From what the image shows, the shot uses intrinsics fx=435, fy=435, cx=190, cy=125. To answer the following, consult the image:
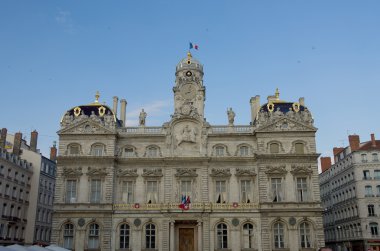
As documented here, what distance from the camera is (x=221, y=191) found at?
51.8 metres

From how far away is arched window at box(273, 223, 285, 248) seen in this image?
49.4m

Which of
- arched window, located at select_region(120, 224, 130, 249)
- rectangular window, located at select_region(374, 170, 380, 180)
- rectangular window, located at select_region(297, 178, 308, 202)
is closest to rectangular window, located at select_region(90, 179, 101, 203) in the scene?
arched window, located at select_region(120, 224, 130, 249)

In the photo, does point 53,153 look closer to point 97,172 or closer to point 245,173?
point 97,172

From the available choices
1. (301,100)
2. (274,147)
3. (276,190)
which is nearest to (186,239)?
(276,190)

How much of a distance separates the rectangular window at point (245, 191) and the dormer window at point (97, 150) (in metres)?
17.4

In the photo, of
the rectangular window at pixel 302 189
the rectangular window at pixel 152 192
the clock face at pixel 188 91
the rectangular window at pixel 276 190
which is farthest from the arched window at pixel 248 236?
the clock face at pixel 188 91

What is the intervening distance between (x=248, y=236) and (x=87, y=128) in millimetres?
23424

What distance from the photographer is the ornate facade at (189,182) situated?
4994 centimetres

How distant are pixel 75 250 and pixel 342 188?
44.6 meters

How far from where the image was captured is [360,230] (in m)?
64.1

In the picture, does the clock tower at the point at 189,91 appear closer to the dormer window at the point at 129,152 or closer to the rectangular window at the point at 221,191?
the dormer window at the point at 129,152

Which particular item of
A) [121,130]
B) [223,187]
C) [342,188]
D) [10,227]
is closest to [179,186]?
[223,187]

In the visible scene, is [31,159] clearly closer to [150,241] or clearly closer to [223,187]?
[150,241]

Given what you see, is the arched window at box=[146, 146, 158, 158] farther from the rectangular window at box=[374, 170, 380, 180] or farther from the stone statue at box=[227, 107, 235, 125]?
the rectangular window at box=[374, 170, 380, 180]
